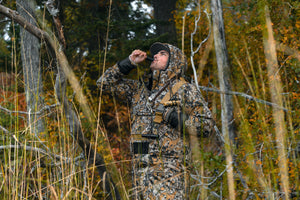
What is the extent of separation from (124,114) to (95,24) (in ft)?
8.80

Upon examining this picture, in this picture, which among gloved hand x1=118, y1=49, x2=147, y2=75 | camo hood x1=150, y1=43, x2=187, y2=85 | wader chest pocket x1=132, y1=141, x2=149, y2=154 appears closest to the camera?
wader chest pocket x1=132, y1=141, x2=149, y2=154

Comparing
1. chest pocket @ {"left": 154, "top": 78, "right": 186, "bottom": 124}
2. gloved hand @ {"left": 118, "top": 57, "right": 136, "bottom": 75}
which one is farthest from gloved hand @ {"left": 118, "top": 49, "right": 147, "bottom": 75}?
chest pocket @ {"left": 154, "top": 78, "right": 186, "bottom": 124}

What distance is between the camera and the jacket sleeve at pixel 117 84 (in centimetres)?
324

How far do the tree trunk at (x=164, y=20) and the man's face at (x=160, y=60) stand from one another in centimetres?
369

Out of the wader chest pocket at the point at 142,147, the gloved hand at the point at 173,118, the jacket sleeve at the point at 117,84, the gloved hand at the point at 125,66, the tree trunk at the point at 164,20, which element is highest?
the tree trunk at the point at 164,20

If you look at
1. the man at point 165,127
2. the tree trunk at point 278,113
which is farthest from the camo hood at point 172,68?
the tree trunk at point 278,113

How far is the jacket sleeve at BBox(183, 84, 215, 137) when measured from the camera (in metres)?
2.80

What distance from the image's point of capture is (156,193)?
2.74 meters

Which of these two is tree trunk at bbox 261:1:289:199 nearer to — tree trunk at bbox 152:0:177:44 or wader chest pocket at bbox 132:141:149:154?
wader chest pocket at bbox 132:141:149:154

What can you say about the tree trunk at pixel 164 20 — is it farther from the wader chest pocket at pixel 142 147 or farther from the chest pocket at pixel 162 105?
the wader chest pocket at pixel 142 147

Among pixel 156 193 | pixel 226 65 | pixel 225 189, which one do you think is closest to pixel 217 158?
pixel 225 189

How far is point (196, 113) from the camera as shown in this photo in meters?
2.87

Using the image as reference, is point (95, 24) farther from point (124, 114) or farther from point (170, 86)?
point (170, 86)

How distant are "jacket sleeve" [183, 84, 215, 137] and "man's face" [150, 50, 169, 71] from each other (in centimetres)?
37
